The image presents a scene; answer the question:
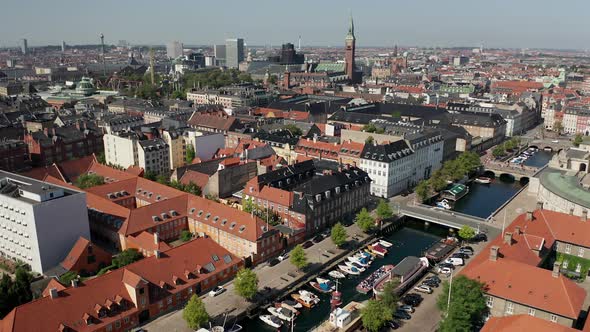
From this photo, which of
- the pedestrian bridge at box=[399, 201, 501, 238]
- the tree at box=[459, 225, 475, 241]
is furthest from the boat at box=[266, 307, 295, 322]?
the pedestrian bridge at box=[399, 201, 501, 238]

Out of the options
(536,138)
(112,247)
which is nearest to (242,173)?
(112,247)

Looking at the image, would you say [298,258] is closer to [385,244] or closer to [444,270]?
[385,244]

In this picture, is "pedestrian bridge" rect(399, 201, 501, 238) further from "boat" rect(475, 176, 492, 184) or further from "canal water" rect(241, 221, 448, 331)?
"boat" rect(475, 176, 492, 184)

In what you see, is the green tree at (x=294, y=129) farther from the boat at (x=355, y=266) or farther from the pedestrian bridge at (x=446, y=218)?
the boat at (x=355, y=266)

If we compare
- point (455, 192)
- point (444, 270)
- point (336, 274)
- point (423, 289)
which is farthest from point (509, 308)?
point (455, 192)

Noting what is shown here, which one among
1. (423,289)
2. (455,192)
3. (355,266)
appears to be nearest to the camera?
(423,289)

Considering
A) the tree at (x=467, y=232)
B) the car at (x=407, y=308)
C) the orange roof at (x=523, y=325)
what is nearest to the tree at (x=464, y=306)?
the orange roof at (x=523, y=325)
